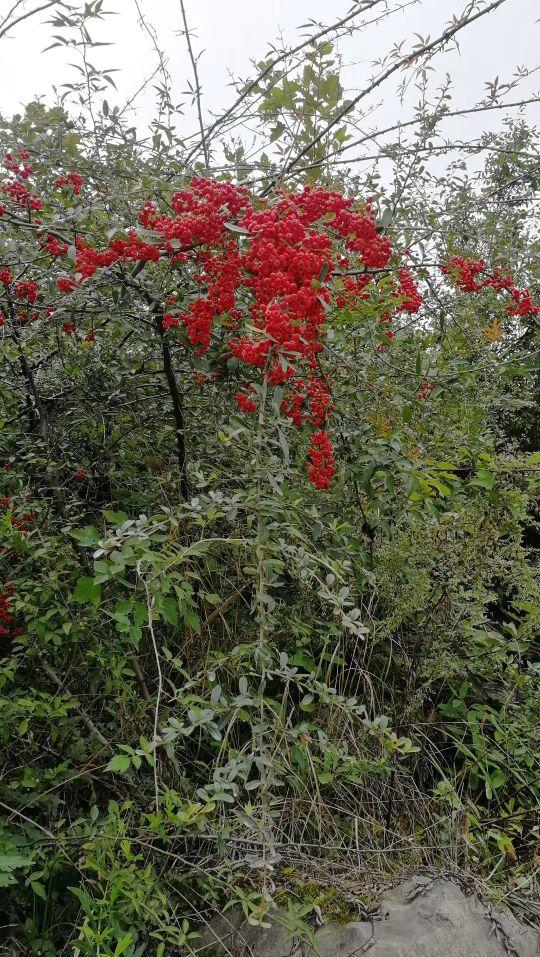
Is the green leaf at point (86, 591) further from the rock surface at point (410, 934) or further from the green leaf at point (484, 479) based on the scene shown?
the green leaf at point (484, 479)

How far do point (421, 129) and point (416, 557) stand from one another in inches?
82.5

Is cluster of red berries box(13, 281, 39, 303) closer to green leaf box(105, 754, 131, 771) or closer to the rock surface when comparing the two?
green leaf box(105, 754, 131, 771)

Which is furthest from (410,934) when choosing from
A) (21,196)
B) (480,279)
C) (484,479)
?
(480,279)

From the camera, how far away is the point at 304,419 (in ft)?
7.29

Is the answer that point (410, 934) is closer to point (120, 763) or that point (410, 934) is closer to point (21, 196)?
point (120, 763)

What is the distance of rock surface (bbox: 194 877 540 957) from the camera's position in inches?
68.9

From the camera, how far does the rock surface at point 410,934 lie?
1.75 meters

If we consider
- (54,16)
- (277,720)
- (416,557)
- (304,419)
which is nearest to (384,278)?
(304,419)

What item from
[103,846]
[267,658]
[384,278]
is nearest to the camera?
[267,658]

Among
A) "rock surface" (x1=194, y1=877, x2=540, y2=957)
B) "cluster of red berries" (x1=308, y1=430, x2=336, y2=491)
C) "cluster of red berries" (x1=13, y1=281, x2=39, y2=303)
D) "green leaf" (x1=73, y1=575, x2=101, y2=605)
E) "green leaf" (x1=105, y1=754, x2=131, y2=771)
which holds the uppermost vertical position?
"cluster of red berries" (x1=13, y1=281, x2=39, y2=303)

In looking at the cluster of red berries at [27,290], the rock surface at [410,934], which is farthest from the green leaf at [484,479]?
the cluster of red berries at [27,290]

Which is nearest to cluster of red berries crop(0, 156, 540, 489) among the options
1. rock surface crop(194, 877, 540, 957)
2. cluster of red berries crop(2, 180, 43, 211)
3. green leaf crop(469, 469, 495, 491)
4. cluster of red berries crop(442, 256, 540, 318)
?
cluster of red berries crop(2, 180, 43, 211)

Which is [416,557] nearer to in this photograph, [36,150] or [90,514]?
[90,514]

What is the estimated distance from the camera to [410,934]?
176 centimetres
